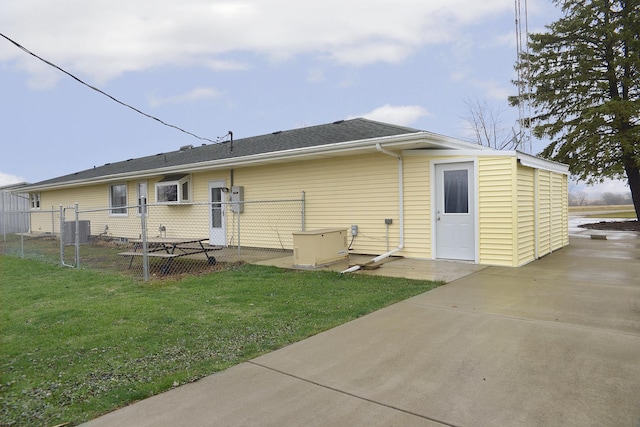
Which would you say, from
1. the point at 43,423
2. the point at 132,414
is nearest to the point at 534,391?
the point at 132,414

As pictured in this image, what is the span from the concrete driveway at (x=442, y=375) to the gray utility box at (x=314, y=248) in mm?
3326

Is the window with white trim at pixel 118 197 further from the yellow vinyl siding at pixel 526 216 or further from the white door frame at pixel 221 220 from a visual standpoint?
the yellow vinyl siding at pixel 526 216

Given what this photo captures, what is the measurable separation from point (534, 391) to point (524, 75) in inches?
811

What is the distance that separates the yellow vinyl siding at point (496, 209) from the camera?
7547 millimetres

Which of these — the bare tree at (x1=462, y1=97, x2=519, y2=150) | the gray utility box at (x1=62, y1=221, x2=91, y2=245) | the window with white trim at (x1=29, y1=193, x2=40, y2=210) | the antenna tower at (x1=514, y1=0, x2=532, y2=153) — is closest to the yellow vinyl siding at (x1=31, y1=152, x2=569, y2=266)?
the gray utility box at (x1=62, y1=221, x2=91, y2=245)

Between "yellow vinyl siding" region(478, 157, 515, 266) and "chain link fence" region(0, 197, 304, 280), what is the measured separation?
15.3 feet

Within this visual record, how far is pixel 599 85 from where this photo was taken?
60.5 ft

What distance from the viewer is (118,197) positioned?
53.8 feet

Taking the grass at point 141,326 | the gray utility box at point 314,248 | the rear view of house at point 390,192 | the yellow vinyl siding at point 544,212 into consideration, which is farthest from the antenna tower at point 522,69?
the grass at point 141,326

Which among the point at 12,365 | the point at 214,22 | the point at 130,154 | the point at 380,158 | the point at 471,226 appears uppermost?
the point at 214,22

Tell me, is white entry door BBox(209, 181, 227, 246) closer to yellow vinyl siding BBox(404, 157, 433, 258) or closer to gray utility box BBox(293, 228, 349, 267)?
gray utility box BBox(293, 228, 349, 267)

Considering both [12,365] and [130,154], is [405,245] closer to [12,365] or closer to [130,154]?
[12,365]

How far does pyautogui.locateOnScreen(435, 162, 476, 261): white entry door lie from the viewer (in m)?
8.04

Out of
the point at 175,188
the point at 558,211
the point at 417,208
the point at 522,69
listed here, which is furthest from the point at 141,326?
the point at 522,69
